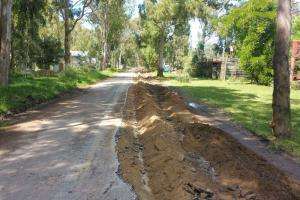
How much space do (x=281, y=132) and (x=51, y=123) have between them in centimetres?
697

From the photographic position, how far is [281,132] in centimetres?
1295

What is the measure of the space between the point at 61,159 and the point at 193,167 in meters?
2.76

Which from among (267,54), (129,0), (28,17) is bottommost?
(267,54)

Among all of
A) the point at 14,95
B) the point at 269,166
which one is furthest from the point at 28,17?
the point at 269,166

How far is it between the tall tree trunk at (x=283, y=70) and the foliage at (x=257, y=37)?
78.7ft

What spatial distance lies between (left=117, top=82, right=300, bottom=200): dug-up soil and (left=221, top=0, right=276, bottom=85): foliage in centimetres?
2412

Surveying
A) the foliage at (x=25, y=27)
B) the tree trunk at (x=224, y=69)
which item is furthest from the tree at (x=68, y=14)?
the tree trunk at (x=224, y=69)

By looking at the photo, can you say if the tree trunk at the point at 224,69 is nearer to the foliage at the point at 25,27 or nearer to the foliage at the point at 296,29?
the foliage at the point at 296,29

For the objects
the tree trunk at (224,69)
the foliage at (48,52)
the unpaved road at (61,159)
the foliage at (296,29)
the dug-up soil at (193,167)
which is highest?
the foliage at (296,29)

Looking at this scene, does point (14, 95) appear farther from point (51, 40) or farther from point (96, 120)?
point (51, 40)

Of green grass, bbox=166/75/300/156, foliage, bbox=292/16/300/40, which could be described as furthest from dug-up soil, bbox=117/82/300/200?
foliage, bbox=292/16/300/40

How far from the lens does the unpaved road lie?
297 inches

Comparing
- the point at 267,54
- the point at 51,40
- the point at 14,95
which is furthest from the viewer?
the point at 51,40

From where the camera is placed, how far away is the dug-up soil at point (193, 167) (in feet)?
25.8
